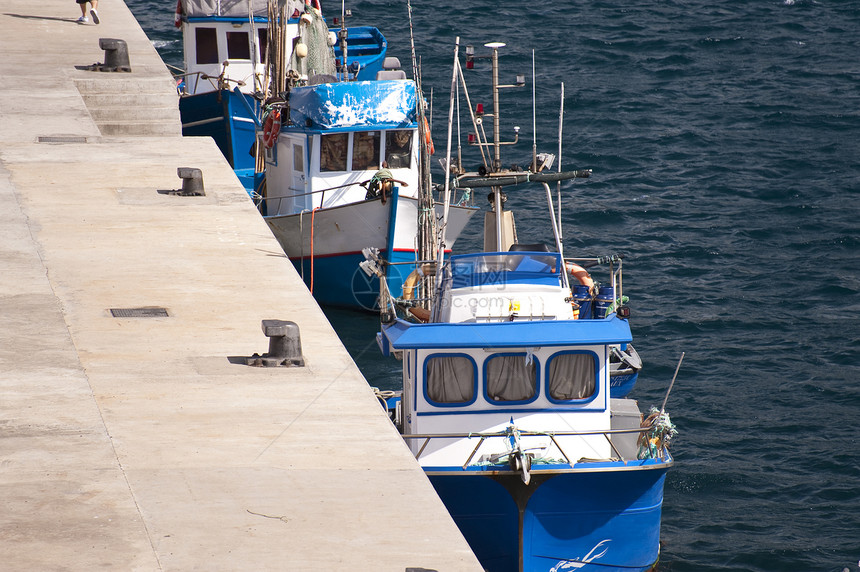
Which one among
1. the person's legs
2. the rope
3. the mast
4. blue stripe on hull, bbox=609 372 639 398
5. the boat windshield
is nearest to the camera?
the rope

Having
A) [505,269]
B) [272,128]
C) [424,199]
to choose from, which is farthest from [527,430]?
[272,128]

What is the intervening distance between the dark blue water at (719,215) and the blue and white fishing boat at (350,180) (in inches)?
50.7

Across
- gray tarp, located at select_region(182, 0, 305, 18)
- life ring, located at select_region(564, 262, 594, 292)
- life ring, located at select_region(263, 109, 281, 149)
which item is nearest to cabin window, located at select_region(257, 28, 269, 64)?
gray tarp, located at select_region(182, 0, 305, 18)

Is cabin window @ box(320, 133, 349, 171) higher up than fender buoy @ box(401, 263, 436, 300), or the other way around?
cabin window @ box(320, 133, 349, 171)

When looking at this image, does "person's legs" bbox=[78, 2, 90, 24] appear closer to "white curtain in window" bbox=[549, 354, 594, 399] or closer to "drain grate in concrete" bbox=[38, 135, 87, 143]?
"drain grate in concrete" bbox=[38, 135, 87, 143]

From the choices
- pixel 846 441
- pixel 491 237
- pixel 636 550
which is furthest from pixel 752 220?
pixel 636 550

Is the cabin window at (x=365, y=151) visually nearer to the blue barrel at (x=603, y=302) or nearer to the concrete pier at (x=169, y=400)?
the concrete pier at (x=169, y=400)

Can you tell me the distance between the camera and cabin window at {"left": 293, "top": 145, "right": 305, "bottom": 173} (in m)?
24.7

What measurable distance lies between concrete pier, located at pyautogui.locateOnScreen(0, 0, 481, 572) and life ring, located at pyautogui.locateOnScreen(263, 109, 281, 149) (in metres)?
8.44

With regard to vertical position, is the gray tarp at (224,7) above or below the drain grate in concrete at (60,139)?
above

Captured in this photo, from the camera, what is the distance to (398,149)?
2484cm

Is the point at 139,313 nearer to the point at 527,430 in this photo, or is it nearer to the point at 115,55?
the point at 527,430

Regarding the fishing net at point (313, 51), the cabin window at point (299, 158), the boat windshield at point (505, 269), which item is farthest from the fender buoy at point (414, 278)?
the fishing net at point (313, 51)

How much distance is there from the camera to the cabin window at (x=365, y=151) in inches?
966
